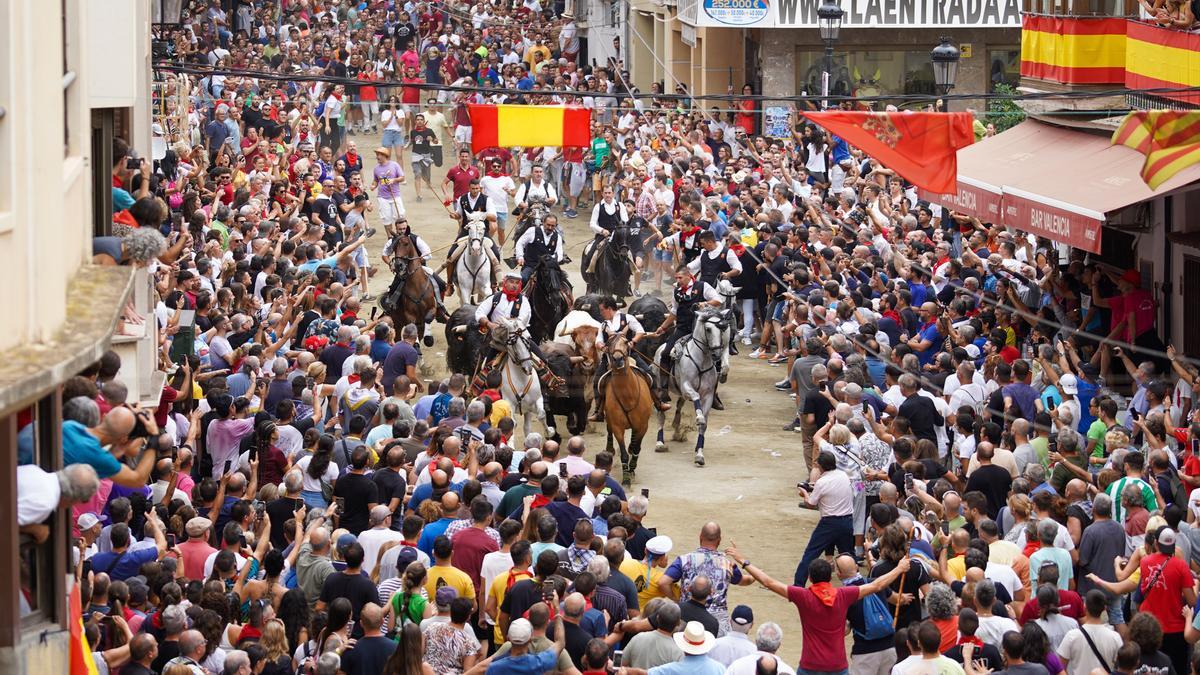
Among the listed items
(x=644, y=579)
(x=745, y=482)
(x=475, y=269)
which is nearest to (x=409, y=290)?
(x=475, y=269)

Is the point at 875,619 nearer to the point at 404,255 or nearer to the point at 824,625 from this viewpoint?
the point at 824,625

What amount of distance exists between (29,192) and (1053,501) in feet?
26.9

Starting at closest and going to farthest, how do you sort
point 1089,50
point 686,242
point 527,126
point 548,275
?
1. point 1089,50
2. point 527,126
3. point 548,275
4. point 686,242

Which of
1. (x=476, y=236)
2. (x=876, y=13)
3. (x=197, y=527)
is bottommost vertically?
(x=197, y=527)

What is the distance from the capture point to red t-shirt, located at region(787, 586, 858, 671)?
11.0 meters

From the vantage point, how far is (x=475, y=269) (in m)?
22.2

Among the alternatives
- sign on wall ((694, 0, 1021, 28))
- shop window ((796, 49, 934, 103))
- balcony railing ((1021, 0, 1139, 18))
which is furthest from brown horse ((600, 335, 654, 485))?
shop window ((796, 49, 934, 103))

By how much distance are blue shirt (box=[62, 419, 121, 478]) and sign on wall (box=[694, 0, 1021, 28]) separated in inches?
1076

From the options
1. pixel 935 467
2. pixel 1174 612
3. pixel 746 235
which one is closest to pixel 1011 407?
pixel 935 467

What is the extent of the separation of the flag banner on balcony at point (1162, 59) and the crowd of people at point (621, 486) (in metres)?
2.02

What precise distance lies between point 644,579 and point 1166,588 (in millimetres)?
3332

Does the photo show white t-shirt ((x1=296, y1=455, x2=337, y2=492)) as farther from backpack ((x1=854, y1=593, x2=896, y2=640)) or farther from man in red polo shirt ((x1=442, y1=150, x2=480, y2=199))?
man in red polo shirt ((x1=442, y1=150, x2=480, y2=199))

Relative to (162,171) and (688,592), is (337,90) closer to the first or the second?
(162,171)

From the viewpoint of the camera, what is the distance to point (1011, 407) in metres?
15.3
